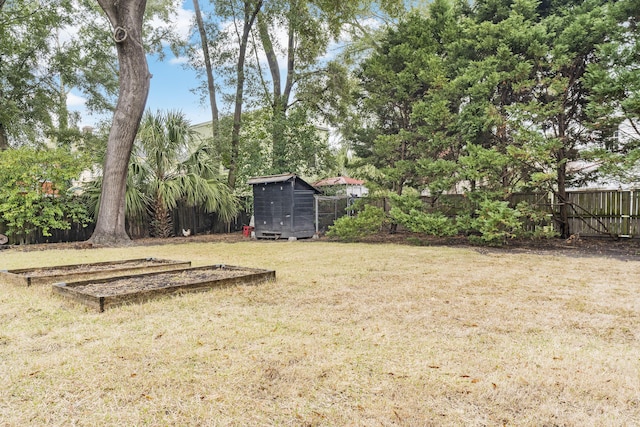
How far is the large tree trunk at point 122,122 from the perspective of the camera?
9.69 meters

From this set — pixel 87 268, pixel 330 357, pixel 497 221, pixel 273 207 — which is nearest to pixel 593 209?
pixel 497 221

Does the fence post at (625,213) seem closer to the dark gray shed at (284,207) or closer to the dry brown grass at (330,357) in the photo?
the dry brown grass at (330,357)

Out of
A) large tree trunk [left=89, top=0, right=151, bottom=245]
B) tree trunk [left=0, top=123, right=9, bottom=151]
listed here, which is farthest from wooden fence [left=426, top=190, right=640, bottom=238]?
tree trunk [left=0, top=123, right=9, bottom=151]

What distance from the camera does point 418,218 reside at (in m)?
8.78

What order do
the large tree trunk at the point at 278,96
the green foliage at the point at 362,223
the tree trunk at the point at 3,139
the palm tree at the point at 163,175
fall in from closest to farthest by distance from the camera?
the green foliage at the point at 362,223, the palm tree at the point at 163,175, the tree trunk at the point at 3,139, the large tree trunk at the point at 278,96

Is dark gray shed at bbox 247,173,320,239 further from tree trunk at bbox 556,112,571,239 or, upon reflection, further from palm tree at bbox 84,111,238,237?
tree trunk at bbox 556,112,571,239

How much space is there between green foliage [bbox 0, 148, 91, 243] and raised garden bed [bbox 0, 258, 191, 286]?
5.28m

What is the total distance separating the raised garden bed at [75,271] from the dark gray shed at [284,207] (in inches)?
208

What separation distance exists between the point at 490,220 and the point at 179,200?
8.91 meters

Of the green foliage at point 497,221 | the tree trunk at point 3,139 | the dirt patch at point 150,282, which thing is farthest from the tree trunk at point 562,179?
the tree trunk at point 3,139

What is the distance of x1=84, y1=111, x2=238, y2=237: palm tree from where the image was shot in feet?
37.2

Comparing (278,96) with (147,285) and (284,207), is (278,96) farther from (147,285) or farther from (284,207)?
(147,285)

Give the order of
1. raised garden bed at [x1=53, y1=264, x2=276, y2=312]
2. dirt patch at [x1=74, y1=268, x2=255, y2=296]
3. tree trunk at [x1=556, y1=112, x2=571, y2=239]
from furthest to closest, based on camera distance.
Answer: tree trunk at [x1=556, y1=112, x2=571, y2=239]
dirt patch at [x1=74, y1=268, x2=255, y2=296]
raised garden bed at [x1=53, y1=264, x2=276, y2=312]

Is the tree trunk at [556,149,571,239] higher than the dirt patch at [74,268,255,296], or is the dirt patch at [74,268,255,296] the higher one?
the tree trunk at [556,149,571,239]
